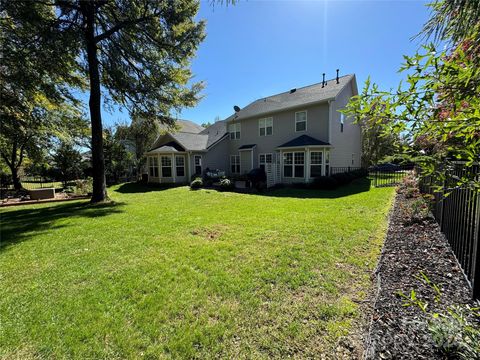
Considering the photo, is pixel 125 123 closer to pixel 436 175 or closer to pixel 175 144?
pixel 175 144

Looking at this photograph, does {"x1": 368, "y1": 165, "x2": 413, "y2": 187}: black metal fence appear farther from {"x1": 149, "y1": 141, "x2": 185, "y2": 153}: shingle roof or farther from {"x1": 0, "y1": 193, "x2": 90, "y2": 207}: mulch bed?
{"x1": 0, "y1": 193, "x2": 90, "y2": 207}: mulch bed

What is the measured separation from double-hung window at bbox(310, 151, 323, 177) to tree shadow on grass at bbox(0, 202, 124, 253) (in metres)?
11.8

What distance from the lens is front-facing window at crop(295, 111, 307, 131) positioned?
53.1ft

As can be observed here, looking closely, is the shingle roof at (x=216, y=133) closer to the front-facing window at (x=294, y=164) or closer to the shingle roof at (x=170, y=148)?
the shingle roof at (x=170, y=148)

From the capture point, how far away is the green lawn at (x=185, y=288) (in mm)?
2334

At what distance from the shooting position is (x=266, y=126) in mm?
18469

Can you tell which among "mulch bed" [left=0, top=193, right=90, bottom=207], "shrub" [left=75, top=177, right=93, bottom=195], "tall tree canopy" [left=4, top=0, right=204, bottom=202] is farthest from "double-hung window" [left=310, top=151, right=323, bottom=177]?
"shrub" [left=75, top=177, right=93, bottom=195]

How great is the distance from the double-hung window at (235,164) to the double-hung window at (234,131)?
1.82 meters

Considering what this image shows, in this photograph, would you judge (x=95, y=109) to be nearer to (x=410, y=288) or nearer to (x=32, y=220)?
(x=32, y=220)

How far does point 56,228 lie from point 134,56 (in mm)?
9176

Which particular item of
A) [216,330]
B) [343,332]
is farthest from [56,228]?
Result: [343,332]

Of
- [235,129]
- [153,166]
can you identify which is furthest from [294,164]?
[153,166]

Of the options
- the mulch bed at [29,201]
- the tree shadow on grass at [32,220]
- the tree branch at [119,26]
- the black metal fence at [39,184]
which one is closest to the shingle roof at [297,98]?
the tree branch at [119,26]

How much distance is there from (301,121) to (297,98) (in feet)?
7.44
